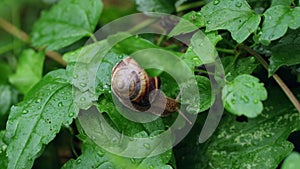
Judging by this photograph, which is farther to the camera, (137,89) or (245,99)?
(137,89)

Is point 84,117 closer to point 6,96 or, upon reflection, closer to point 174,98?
point 174,98

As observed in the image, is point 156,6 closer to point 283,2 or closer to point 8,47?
point 283,2

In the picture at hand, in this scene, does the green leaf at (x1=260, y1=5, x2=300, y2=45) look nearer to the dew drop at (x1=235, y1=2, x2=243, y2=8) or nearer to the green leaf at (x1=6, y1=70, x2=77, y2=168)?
the dew drop at (x1=235, y1=2, x2=243, y2=8)

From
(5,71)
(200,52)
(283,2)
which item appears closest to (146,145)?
(200,52)

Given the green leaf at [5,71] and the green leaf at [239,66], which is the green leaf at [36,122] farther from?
the green leaf at [5,71]

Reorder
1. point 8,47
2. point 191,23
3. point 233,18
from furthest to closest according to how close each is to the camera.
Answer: point 8,47, point 191,23, point 233,18

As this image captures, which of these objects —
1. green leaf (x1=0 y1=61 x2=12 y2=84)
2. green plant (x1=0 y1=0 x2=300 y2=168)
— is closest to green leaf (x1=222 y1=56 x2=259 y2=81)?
green plant (x1=0 y1=0 x2=300 y2=168)

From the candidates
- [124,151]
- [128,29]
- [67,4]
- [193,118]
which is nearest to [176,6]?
[128,29]
